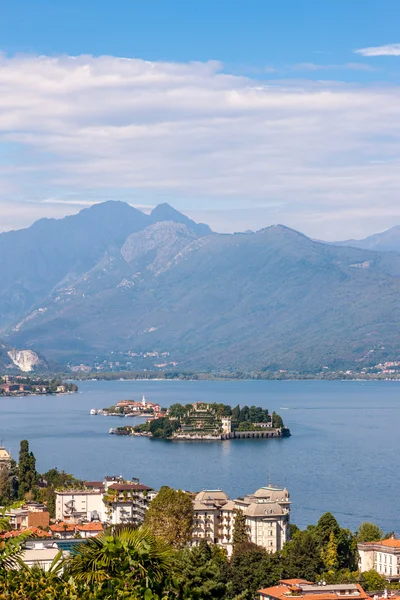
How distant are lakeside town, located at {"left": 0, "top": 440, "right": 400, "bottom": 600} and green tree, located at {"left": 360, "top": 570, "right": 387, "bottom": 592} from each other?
2 centimetres

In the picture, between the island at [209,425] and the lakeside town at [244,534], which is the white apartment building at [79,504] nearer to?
the lakeside town at [244,534]

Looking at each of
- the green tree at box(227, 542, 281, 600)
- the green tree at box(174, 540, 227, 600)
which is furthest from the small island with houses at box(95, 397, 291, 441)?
the green tree at box(174, 540, 227, 600)

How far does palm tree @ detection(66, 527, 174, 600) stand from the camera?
8.22 m

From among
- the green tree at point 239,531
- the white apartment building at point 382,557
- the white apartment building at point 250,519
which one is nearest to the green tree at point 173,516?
the white apartment building at point 250,519

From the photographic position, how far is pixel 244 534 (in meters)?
30.3

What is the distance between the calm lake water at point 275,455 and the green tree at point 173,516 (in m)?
6.02

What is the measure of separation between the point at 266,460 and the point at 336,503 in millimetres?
18373

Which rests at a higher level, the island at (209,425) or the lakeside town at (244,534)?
the island at (209,425)

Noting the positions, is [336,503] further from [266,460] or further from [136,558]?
[136,558]

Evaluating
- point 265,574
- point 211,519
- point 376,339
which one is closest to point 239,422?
point 211,519

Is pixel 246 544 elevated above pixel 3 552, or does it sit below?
below

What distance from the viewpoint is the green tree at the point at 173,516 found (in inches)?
1147

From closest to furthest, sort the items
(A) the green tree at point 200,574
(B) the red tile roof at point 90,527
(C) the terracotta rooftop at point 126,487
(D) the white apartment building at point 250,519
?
(A) the green tree at point 200,574, (B) the red tile roof at point 90,527, (D) the white apartment building at point 250,519, (C) the terracotta rooftop at point 126,487

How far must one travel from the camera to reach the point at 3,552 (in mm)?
8625
